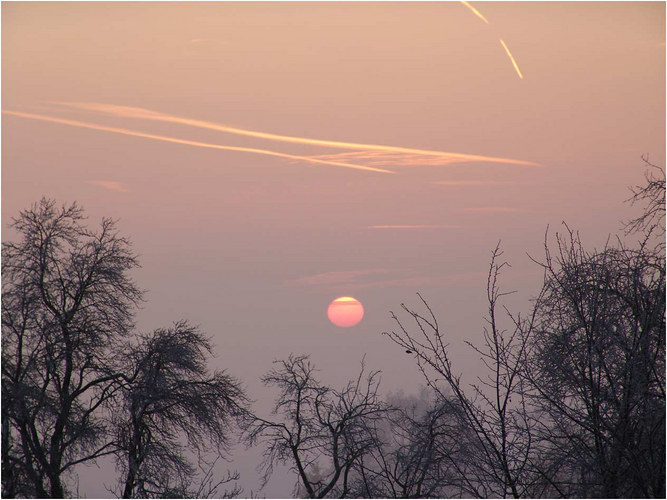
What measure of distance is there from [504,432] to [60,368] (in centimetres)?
1182

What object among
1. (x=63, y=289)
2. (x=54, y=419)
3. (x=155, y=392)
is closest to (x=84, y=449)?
(x=54, y=419)

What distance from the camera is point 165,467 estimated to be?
47.9ft

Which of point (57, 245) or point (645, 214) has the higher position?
point (57, 245)

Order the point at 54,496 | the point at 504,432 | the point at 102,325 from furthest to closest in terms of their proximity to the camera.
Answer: the point at 102,325
the point at 54,496
the point at 504,432

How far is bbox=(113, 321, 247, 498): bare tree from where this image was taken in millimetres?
14484

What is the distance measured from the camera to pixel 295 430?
1612 centimetres

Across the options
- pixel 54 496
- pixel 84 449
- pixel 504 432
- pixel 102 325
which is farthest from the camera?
pixel 102 325

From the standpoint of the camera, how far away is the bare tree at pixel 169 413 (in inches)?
570

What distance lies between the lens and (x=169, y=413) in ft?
49.9

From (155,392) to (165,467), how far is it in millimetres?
1457

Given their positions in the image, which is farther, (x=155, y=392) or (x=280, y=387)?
(x=280, y=387)

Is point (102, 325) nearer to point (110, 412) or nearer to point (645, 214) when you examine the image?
point (110, 412)

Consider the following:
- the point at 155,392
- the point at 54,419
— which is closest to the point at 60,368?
the point at 54,419

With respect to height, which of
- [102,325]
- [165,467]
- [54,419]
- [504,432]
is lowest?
[504,432]
